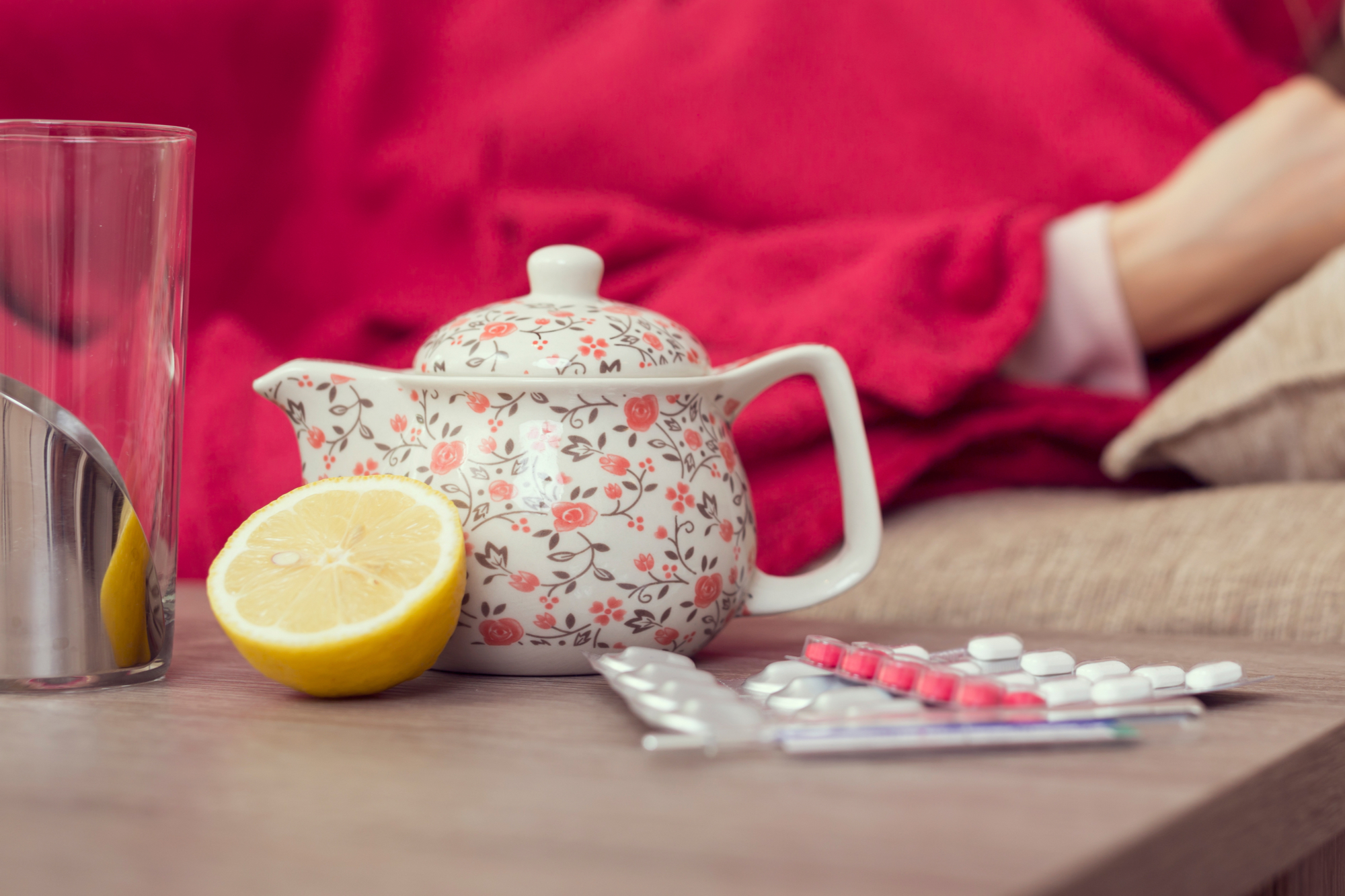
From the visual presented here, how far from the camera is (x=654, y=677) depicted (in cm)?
43

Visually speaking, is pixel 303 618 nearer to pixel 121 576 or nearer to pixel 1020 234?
pixel 121 576

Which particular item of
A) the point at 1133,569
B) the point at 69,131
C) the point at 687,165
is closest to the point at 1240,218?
the point at 1133,569

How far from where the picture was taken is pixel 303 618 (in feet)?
1.53

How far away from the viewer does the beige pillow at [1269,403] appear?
86 centimetres

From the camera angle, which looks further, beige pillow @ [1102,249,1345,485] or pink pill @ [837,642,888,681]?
beige pillow @ [1102,249,1345,485]

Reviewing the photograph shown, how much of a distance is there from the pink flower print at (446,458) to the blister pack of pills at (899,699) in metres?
0.11

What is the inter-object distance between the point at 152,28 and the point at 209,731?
1.06 metres

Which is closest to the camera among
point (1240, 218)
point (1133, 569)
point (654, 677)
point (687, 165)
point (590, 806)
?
point (590, 806)

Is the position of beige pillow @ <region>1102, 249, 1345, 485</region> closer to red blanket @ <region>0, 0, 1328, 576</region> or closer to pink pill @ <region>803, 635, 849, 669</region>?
red blanket @ <region>0, 0, 1328, 576</region>

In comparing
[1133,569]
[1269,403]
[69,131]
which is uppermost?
[69,131]

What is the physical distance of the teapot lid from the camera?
531 millimetres

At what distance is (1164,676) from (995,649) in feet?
0.22

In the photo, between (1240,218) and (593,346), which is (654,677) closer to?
(593,346)

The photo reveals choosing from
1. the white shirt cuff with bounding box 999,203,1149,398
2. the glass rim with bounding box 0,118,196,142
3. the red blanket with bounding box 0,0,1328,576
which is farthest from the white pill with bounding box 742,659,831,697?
the white shirt cuff with bounding box 999,203,1149,398
